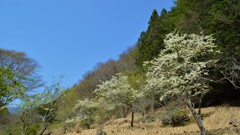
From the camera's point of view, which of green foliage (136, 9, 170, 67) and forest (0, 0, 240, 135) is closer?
forest (0, 0, 240, 135)

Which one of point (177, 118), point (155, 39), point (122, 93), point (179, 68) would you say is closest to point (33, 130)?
point (122, 93)

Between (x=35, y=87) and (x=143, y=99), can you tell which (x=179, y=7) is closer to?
(x=143, y=99)

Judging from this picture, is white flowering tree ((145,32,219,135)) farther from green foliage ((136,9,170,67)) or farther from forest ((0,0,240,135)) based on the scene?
green foliage ((136,9,170,67))

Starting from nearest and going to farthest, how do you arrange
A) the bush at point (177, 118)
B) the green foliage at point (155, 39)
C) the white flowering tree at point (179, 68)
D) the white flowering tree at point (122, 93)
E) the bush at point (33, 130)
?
the white flowering tree at point (179, 68) < the bush at point (177, 118) < the white flowering tree at point (122, 93) < the bush at point (33, 130) < the green foliage at point (155, 39)

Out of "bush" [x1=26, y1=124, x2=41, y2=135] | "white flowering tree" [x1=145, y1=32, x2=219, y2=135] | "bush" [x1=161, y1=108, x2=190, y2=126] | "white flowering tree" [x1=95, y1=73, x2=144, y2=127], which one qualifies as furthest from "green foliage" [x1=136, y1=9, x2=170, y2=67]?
"white flowering tree" [x1=145, y1=32, x2=219, y2=135]

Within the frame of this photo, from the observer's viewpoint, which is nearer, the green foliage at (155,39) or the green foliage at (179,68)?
the green foliage at (179,68)

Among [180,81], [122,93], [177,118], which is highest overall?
[122,93]

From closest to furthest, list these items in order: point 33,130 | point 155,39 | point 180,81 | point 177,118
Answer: point 180,81, point 177,118, point 33,130, point 155,39

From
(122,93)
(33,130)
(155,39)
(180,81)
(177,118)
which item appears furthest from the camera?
(155,39)

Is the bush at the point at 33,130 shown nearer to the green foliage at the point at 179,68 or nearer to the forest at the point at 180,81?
the forest at the point at 180,81

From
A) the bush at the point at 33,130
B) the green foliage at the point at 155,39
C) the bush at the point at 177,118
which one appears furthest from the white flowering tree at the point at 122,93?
the green foliage at the point at 155,39

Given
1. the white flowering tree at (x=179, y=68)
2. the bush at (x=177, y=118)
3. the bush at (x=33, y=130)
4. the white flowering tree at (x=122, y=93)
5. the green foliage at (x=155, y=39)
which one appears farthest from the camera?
the green foliage at (x=155, y=39)

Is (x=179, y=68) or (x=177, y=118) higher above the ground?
(x=179, y=68)

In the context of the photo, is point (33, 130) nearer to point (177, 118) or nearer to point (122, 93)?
point (122, 93)
